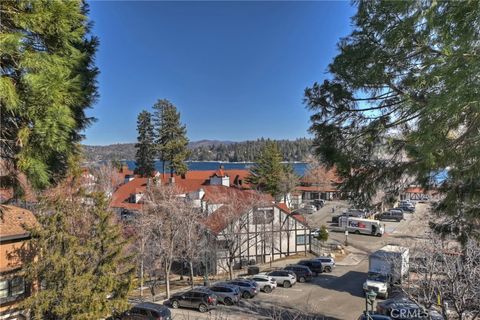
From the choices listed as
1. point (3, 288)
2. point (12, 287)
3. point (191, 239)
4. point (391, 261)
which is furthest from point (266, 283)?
point (3, 288)

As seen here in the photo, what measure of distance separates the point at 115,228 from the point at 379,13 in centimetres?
1702

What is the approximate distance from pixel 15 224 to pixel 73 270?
126 inches

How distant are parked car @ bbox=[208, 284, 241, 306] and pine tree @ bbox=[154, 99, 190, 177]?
104 ft

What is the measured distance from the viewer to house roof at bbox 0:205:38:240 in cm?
1461

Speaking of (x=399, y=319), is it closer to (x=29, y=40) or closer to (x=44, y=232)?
(x=44, y=232)

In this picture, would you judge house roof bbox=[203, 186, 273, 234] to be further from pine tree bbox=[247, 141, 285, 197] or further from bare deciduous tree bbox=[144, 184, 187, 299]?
pine tree bbox=[247, 141, 285, 197]

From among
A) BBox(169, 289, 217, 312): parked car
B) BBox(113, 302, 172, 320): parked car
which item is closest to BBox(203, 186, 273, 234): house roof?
BBox(169, 289, 217, 312): parked car

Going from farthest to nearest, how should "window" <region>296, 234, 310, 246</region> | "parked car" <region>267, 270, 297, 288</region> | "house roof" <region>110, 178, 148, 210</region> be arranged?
1. "house roof" <region>110, 178, 148, 210</region>
2. "window" <region>296, 234, 310, 246</region>
3. "parked car" <region>267, 270, 297, 288</region>

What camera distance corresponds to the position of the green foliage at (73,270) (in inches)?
600

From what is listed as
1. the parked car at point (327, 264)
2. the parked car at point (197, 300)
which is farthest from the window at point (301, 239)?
the parked car at point (197, 300)

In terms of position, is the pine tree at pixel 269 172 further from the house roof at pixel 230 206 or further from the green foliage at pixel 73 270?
the green foliage at pixel 73 270

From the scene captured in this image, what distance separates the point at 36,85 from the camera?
477 cm

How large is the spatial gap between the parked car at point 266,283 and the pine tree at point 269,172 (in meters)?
28.4

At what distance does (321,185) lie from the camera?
78.7 meters
